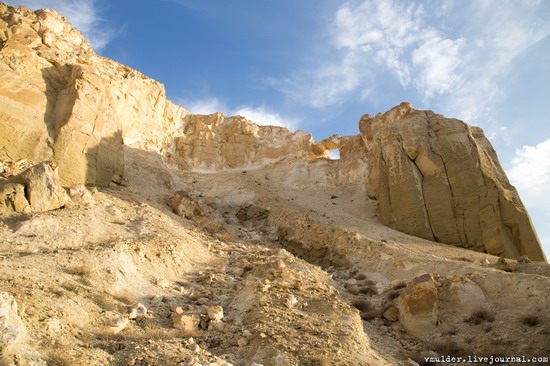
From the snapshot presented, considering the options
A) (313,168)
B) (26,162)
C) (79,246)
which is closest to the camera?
(79,246)

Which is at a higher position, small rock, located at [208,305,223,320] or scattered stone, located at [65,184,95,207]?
scattered stone, located at [65,184,95,207]

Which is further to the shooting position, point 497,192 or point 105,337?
point 497,192

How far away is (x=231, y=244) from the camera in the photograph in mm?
18000

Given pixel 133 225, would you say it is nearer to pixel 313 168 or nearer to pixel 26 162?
pixel 26 162

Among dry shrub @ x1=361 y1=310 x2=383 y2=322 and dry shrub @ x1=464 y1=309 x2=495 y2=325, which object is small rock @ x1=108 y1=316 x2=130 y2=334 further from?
dry shrub @ x1=464 y1=309 x2=495 y2=325

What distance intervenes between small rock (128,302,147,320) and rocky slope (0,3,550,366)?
0.03m

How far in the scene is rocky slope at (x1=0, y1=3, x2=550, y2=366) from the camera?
7.82 meters

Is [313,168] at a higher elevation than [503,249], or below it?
higher

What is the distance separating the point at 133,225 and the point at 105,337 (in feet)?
26.7

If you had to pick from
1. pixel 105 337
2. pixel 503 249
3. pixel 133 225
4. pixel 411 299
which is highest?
pixel 503 249

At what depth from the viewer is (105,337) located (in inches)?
277

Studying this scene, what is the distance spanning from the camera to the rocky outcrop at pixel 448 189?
838 inches

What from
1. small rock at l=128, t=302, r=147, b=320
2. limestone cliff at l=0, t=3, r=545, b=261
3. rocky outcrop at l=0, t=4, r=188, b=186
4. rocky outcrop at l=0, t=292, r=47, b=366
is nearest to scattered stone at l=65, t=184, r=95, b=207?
limestone cliff at l=0, t=3, r=545, b=261

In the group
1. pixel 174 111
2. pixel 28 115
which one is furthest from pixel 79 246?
pixel 174 111
